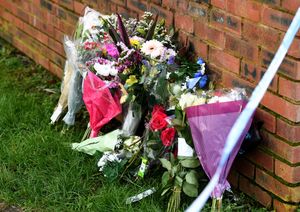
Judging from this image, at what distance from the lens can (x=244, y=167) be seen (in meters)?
3.70

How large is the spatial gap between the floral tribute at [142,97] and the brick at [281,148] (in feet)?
0.83

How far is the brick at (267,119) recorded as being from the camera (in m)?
3.42

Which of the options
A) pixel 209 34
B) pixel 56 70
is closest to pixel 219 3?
pixel 209 34

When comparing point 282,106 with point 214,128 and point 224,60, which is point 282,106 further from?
point 224,60

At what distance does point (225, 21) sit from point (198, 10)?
26cm

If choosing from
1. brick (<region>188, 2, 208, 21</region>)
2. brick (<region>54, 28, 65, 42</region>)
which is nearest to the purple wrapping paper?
brick (<region>188, 2, 208, 21</region>)

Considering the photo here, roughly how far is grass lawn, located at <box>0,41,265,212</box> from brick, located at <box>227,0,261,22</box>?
0.95 m

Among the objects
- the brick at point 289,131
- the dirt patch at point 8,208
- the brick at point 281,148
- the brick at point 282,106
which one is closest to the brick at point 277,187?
the brick at point 281,148

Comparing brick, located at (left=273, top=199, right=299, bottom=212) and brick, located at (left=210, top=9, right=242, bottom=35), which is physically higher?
brick, located at (left=210, top=9, right=242, bottom=35)

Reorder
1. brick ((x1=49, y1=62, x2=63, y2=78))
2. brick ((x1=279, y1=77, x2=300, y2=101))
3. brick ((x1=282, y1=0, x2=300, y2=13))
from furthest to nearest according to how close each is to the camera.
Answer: brick ((x1=49, y1=62, x2=63, y2=78)), brick ((x1=279, y1=77, x2=300, y2=101)), brick ((x1=282, y1=0, x2=300, y2=13))

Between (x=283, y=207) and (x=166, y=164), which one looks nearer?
(x=283, y=207)

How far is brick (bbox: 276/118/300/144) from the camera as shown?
3.32 meters

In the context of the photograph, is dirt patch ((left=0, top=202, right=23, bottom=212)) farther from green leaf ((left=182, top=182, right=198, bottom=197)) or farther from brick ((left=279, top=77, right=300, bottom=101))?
brick ((left=279, top=77, right=300, bottom=101))

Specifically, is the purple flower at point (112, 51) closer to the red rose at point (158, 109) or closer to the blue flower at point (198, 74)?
the red rose at point (158, 109)
